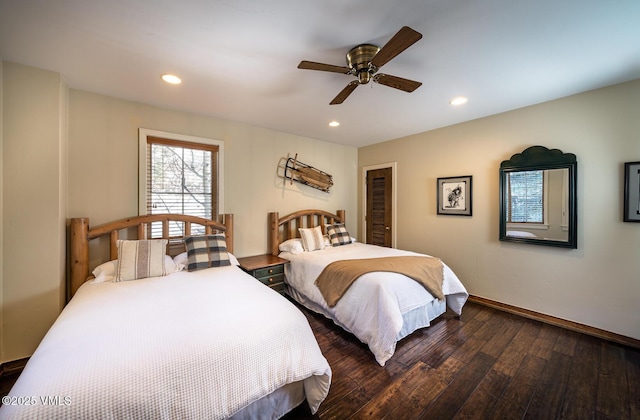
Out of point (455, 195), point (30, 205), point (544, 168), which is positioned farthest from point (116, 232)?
point (544, 168)

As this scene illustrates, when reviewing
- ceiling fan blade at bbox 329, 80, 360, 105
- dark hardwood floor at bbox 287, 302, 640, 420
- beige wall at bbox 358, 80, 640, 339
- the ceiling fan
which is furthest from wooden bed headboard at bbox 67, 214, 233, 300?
beige wall at bbox 358, 80, 640, 339

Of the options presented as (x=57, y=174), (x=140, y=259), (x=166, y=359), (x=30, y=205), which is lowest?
(x=166, y=359)

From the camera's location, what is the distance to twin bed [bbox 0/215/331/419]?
3.00 feet

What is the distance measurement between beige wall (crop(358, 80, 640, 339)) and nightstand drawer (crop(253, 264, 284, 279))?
7.74 feet

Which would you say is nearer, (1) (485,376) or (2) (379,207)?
(1) (485,376)

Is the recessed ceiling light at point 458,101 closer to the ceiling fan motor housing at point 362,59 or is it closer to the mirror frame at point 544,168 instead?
the mirror frame at point 544,168

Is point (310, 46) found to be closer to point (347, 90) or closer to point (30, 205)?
point (347, 90)

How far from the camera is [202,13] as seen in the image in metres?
1.39

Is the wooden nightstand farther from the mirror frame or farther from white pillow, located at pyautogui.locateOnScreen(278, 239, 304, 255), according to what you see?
the mirror frame

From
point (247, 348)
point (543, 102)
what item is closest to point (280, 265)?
point (247, 348)

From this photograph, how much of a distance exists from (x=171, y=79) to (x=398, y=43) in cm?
200

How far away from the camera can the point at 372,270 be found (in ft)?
7.66

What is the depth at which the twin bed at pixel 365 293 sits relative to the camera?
6.75ft

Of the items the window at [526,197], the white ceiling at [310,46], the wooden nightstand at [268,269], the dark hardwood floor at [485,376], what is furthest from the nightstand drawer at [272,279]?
the window at [526,197]
